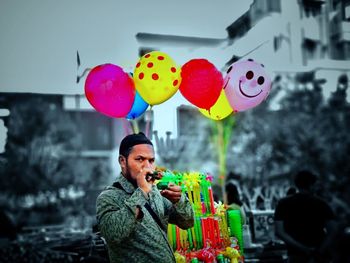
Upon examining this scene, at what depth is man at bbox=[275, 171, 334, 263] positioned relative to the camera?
3.06 m

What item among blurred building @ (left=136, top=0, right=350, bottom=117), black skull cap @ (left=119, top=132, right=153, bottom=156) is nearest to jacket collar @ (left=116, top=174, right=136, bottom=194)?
black skull cap @ (left=119, top=132, right=153, bottom=156)

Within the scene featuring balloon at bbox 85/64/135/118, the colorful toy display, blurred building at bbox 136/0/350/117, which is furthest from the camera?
→ blurred building at bbox 136/0/350/117

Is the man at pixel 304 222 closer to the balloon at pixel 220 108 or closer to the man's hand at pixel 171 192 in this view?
the balloon at pixel 220 108

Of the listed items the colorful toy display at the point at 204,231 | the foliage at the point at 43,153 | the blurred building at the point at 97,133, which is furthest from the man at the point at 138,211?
the foliage at the point at 43,153

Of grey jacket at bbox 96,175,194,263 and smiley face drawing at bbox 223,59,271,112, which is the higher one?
smiley face drawing at bbox 223,59,271,112

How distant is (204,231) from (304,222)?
0.89m

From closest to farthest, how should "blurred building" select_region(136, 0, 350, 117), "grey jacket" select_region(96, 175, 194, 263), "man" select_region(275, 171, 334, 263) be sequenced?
"grey jacket" select_region(96, 175, 194, 263) → "man" select_region(275, 171, 334, 263) → "blurred building" select_region(136, 0, 350, 117)

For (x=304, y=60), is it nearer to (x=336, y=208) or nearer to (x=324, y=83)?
(x=324, y=83)

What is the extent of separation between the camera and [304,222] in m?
3.11

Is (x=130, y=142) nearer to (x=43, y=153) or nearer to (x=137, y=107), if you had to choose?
(x=137, y=107)

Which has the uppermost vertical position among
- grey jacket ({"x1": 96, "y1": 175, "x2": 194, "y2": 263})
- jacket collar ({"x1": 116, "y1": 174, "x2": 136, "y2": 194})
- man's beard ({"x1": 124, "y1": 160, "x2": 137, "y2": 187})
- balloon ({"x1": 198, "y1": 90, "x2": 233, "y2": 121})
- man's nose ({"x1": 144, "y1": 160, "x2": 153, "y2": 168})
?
balloon ({"x1": 198, "y1": 90, "x2": 233, "y2": 121})

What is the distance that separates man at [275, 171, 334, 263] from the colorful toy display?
24.7 inches

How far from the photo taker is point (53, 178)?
295 inches

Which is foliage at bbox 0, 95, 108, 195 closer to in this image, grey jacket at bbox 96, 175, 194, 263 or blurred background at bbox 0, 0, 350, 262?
blurred background at bbox 0, 0, 350, 262
